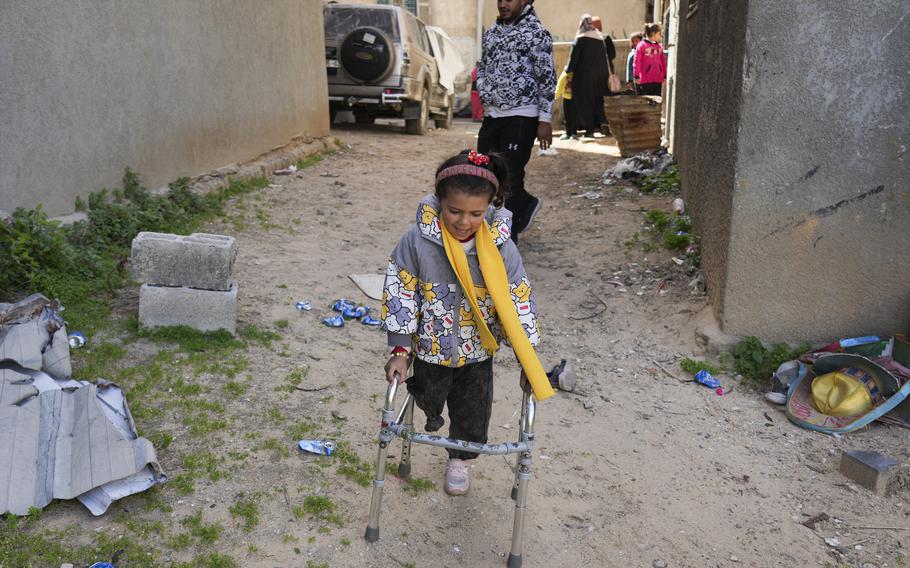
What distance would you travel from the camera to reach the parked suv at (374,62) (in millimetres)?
11922

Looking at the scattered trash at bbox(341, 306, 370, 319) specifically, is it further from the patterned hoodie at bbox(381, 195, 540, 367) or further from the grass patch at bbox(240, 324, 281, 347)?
the patterned hoodie at bbox(381, 195, 540, 367)

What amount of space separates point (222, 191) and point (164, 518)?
466 centimetres

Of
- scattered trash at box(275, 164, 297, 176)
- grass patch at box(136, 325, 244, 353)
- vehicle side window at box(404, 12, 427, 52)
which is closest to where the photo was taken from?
grass patch at box(136, 325, 244, 353)

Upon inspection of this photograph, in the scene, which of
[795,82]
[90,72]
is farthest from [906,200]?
[90,72]

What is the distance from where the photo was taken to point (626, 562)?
267 cm

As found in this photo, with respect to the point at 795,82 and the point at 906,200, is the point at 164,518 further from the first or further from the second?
the point at 906,200

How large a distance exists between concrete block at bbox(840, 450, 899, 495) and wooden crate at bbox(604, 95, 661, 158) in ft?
20.6

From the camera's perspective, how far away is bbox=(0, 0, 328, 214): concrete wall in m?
4.45

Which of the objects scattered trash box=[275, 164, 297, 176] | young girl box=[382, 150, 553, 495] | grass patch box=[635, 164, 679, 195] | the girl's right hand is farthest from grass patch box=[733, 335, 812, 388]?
scattered trash box=[275, 164, 297, 176]

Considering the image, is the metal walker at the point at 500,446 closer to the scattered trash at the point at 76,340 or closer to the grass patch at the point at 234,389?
the grass patch at the point at 234,389

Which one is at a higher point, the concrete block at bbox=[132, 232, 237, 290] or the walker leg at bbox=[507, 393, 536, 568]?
the concrete block at bbox=[132, 232, 237, 290]

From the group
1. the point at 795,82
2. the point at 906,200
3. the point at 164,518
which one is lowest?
the point at 164,518

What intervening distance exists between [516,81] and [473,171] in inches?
119

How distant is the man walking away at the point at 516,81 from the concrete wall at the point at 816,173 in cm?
137
